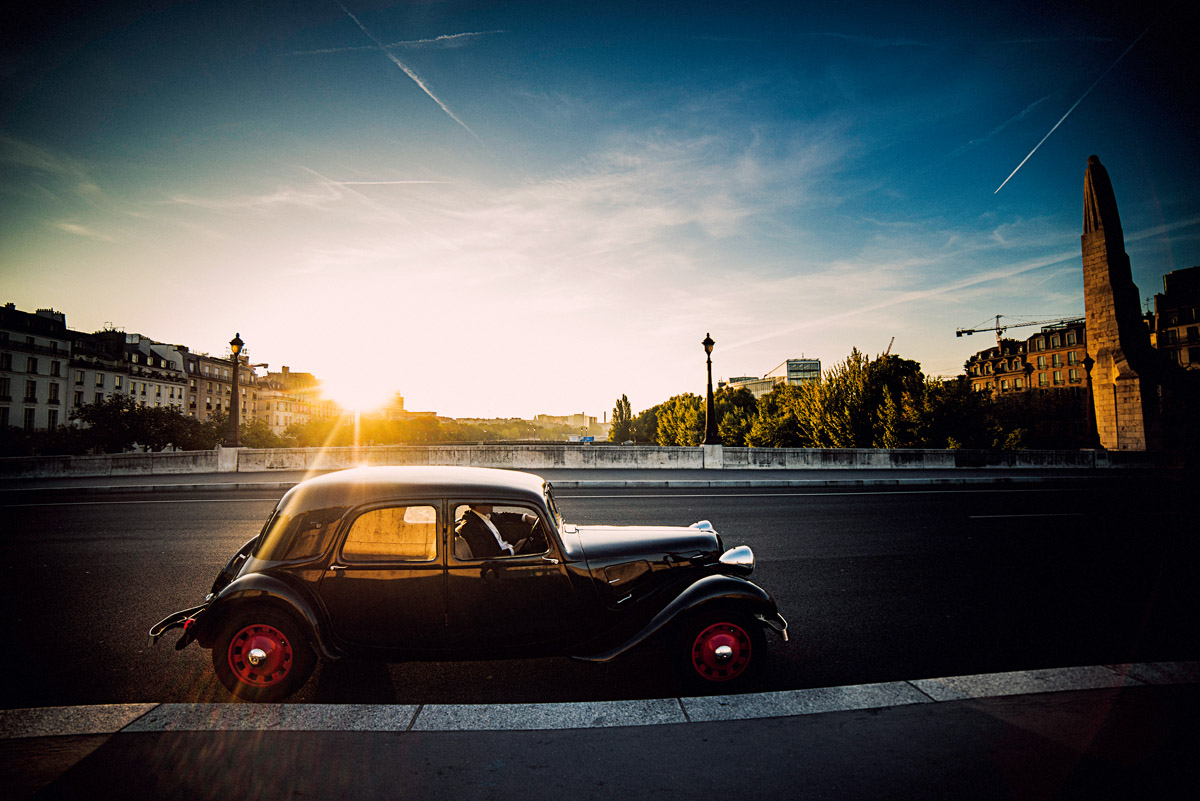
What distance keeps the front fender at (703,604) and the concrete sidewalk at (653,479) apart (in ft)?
42.3

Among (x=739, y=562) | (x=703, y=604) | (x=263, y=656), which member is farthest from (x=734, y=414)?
(x=263, y=656)

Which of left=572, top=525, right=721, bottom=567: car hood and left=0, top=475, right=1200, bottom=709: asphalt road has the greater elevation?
left=572, top=525, right=721, bottom=567: car hood

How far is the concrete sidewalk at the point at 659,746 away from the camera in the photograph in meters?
2.43

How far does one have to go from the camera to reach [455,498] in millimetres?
3457

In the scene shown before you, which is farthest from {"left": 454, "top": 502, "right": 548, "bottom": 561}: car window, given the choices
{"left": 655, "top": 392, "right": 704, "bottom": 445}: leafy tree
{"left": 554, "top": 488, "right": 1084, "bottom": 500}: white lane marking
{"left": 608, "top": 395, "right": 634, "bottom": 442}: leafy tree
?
{"left": 608, "top": 395, "right": 634, "bottom": 442}: leafy tree

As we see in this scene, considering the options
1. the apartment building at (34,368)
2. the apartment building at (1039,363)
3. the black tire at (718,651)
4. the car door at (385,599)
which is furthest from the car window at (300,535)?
the apartment building at (1039,363)

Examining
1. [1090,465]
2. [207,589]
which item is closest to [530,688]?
[207,589]

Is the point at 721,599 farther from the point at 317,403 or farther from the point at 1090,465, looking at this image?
the point at 317,403

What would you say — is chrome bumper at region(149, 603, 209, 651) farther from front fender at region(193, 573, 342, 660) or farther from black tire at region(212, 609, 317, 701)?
black tire at region(212, 609, 317, 701)

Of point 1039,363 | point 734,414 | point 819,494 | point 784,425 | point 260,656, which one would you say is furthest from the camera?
point 1039,363

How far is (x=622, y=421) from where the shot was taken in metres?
149

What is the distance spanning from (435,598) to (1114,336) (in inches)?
1652

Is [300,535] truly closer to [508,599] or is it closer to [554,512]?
[508,599]

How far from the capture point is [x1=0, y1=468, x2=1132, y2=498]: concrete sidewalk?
15.7 metres
